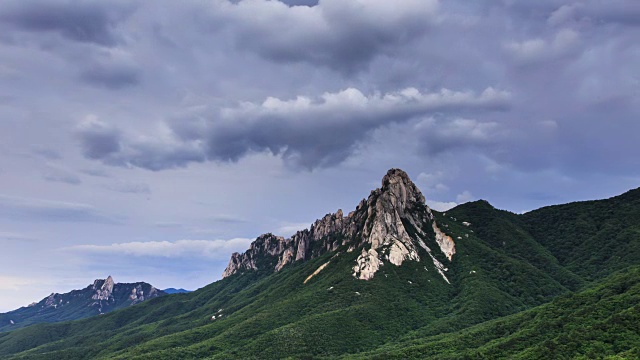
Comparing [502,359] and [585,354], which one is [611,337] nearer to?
[585,354]

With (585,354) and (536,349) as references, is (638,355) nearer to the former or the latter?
(585,354)

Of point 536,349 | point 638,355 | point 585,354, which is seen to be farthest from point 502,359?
point 638,355

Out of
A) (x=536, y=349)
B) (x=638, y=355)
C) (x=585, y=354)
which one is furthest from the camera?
(x=536, y=349)

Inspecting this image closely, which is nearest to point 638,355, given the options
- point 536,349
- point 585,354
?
point 585,354

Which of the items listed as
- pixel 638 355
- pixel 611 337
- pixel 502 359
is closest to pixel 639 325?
pixel 611 337

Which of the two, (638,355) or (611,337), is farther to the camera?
(611,337)

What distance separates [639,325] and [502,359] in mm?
55749

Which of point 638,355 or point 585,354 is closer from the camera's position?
point 638,355

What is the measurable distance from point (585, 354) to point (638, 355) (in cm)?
1975

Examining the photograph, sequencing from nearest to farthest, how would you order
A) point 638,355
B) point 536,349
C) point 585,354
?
point 638,355 < point 585,354 < point 536,349

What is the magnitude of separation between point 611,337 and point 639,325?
12.1m

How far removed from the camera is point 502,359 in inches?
7820

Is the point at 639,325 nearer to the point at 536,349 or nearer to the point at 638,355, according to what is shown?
the point at 638,355

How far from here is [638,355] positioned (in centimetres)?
16550
